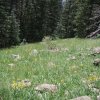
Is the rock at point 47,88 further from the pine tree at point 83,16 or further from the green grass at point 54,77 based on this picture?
the pine tree at point 83,16

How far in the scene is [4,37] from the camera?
127ft

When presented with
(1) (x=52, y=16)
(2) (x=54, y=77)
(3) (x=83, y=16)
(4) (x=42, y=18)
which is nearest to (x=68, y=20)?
(1) (x=52, y=16)

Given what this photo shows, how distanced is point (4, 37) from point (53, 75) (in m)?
28.6

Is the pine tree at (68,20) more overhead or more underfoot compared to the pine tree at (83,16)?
more underfoot

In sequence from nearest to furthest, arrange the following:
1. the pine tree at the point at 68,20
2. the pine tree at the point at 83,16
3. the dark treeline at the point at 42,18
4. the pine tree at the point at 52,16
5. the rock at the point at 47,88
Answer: the rock at the point at 47,88, the pine tree at the point at 83,16, the dark treeline at the point at 42,18, the pine tree at the point at 68,20, the pine tree at the point at 52,16

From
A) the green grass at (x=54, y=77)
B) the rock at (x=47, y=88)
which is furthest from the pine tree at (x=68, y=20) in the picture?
the rock at (x=47, y=88)

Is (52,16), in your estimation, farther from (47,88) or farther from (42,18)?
(47,88)

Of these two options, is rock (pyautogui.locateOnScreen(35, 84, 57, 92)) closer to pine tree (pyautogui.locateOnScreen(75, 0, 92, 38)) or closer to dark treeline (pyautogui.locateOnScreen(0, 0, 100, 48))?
pine tree (pyautogui.locateOnScreen(75, 0, 92, 38))

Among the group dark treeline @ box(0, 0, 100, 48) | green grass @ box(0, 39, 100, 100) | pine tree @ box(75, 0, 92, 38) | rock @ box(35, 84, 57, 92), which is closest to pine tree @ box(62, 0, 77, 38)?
dark treeline @ box(0, 0, 100, 48)

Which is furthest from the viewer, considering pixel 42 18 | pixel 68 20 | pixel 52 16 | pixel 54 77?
pixel 52 16

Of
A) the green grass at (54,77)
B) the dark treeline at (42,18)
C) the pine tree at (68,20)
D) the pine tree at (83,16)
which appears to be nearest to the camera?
the green grass at (54,77)

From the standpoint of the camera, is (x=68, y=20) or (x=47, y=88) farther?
(x=68, y=20)

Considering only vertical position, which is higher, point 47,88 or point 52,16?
point 47,88

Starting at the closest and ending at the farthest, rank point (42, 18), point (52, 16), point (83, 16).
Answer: point (83, 16)
point (42, 18)
point (52, 16)
